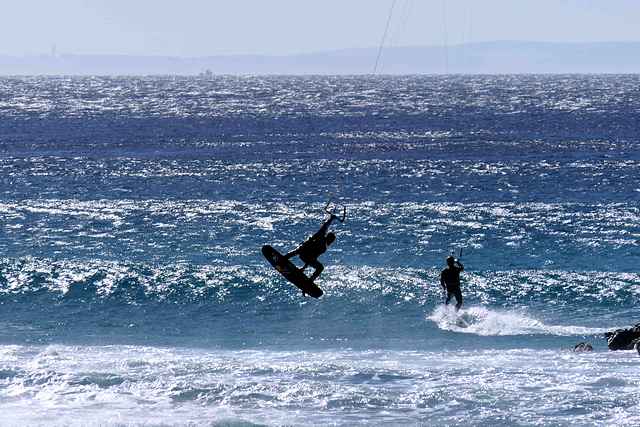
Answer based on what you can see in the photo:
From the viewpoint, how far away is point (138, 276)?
30.2m

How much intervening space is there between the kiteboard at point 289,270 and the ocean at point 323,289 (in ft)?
7.19

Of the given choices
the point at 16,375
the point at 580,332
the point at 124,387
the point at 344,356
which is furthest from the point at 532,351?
the point at 16,375

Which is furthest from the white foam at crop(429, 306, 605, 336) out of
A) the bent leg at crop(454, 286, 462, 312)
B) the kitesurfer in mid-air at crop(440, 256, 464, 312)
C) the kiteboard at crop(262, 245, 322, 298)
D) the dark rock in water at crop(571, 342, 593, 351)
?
the kiteboard at crop(262, 245, 322, 298)

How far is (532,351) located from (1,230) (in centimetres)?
2896

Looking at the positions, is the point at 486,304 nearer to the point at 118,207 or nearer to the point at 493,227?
the point at 493,227

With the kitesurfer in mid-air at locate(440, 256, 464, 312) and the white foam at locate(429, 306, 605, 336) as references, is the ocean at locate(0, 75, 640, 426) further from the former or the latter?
the kitesurfer in mid-air at locate(440, 256, 464, 312)

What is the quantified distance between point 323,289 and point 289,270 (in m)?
8.83

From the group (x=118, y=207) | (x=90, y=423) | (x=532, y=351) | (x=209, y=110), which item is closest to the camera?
(x=90, y=423)

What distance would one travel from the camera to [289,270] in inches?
784

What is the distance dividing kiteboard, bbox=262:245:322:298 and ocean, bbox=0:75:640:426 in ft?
7.19

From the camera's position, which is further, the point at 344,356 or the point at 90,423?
the point at 344,356

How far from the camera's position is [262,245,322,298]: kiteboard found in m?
19.6

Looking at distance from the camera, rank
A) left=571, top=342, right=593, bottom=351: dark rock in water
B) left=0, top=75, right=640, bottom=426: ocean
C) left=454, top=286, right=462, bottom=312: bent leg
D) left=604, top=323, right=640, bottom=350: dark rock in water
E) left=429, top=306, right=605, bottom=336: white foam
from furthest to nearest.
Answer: left=454, top=286, right=462, bottom=312: bent leg → left=429, top=306, right=605, bottom=336: white foam → left=604, top=323, right=640, bottom=350: dark rock in water → left=571, top=342, right=593, bottom=351: dark rock in water → left=0, top=75, right=640, bottom=426: ocean

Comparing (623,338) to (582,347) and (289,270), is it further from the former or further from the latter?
(289,270)
